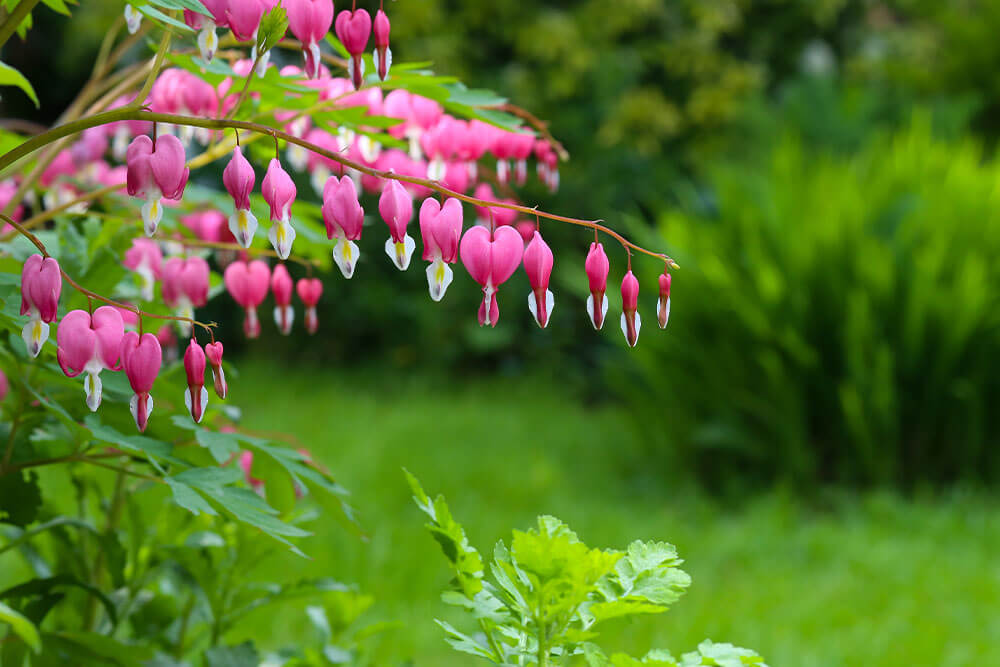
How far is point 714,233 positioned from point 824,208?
452 millimetres

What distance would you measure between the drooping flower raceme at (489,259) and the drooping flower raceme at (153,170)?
9.5 inches

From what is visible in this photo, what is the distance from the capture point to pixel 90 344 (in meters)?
0.85

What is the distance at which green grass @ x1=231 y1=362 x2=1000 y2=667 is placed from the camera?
2.63 meters

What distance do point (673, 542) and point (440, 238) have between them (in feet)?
8.83

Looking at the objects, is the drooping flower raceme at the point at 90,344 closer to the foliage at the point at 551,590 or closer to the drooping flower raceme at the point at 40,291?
the drooping flower raceme at the point at 40,291

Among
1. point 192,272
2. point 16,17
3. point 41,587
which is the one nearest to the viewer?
point 16,17

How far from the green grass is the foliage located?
2.32ft

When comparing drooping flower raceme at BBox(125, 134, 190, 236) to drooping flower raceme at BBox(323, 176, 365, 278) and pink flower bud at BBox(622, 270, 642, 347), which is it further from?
pink flower bud at BBox(622, 270, 642, 347)

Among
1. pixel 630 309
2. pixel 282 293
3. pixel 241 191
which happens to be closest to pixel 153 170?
pixel 241 191

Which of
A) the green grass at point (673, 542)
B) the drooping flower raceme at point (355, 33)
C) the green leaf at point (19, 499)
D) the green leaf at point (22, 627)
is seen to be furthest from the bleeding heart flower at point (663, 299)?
the green grass at point (673, 542)

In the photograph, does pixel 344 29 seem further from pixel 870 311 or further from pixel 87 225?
pixel 870 311

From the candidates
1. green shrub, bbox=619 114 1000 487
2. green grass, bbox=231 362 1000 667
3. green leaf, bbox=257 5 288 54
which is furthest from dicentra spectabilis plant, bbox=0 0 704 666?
green shrub, bbox=619 114 1000 487

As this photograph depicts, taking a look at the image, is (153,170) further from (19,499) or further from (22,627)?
(19,499)

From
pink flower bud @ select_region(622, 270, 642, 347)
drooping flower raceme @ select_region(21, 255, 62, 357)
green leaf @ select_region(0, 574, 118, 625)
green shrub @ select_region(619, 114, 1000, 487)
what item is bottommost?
green leaf @ select_region(0, 574, 118, 625)
